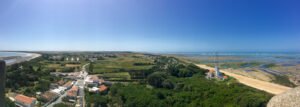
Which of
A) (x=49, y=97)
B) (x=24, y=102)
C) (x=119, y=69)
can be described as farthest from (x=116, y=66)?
(x=24, y=102)

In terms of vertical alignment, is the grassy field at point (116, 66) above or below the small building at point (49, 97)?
above

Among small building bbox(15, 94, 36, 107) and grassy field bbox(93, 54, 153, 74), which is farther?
grassy field bbox(93, 54, 153, 74)

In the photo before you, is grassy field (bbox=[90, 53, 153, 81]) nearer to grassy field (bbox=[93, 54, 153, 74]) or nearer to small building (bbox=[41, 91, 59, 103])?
grassy field (bbox=[93, 54, 153, 74])

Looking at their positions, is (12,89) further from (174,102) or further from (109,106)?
(174,102)

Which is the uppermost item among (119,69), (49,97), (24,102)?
(119,69)

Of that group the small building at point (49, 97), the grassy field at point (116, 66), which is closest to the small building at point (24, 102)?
the small building at point (49, 97)

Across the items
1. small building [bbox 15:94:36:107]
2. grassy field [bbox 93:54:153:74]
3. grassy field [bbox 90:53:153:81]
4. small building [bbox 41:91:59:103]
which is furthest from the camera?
grassy field [bbox 93:54:153:74]

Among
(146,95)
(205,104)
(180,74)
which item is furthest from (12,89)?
(180,74)

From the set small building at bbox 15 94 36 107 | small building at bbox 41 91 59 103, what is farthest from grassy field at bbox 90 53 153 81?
small building at bbox 15 94 36 107

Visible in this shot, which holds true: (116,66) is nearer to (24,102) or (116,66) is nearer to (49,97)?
(49,97)

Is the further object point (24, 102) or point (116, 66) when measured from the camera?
point (116, 66)

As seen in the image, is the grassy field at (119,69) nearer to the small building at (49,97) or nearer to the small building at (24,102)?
the small building at (49,97)
